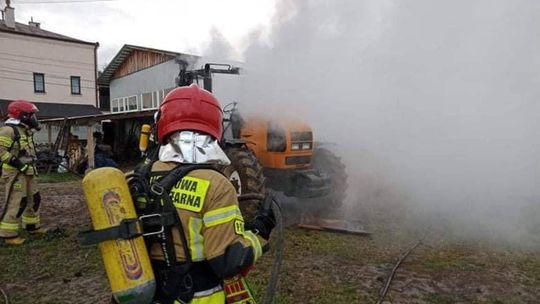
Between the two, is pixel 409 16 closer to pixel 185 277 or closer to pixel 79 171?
pixel 185 277

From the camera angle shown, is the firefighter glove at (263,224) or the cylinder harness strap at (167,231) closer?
the cylinder harness strap at (167,231)

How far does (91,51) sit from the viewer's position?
29469mm

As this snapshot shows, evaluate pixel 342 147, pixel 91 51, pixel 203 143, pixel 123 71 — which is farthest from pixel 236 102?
pixel 91 51

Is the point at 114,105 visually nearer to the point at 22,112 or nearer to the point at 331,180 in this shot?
the point at 22,112

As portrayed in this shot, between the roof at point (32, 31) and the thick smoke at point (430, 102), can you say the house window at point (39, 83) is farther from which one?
the thick smoke at point (430, 102)

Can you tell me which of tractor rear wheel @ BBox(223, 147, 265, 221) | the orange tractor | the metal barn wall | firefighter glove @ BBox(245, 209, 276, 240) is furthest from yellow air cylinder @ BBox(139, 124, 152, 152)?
the metal barn wall

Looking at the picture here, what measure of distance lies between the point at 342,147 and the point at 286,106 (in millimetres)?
2530

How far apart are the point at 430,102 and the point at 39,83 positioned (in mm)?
26684

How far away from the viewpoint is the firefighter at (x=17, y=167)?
6.21 m

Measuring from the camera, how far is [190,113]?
78.1 inches

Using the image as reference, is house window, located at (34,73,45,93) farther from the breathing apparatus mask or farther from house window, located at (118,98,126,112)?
the breathing apparatus mask

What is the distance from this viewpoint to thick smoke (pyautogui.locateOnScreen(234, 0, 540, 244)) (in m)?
7.65

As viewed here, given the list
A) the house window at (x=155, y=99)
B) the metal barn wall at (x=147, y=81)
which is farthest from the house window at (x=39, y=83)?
the house window at (x=155, y=99)

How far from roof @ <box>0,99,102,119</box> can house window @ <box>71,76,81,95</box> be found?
947 mm
